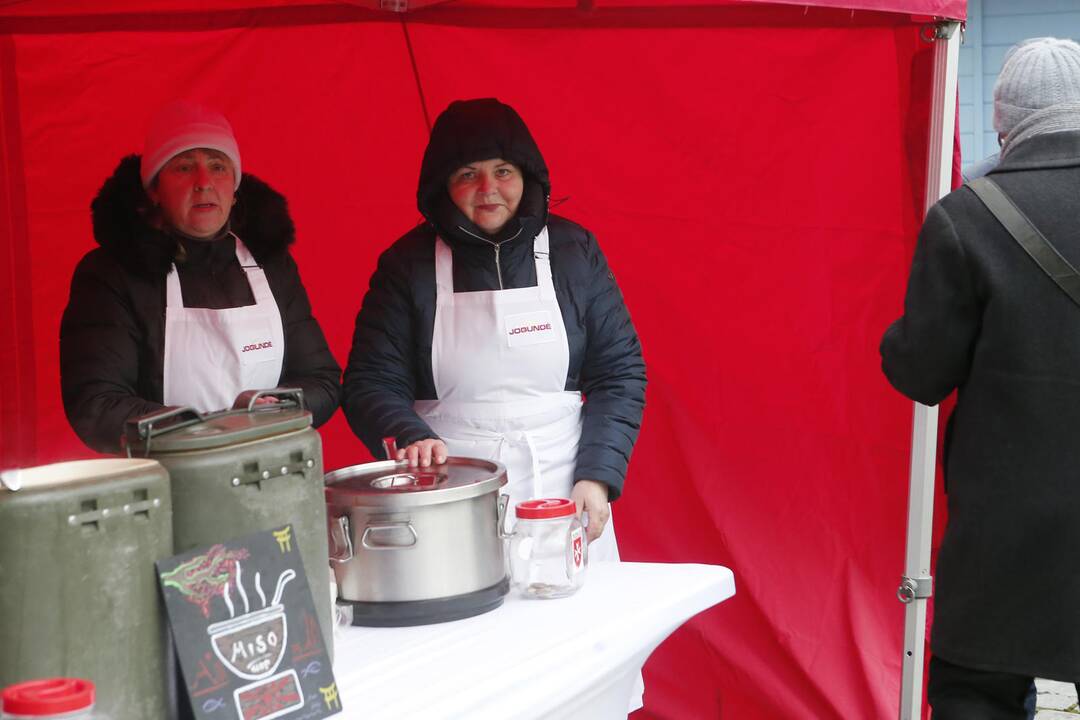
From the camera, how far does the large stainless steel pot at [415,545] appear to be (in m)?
1.82

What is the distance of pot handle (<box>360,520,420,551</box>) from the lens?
71.6 inches

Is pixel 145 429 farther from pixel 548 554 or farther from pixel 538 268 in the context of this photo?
pixel 538 268

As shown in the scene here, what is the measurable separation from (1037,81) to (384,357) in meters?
1.41

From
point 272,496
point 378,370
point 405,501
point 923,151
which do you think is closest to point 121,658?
point 272,496

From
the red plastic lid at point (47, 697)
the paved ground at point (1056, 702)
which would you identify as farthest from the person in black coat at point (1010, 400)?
the paved ground at point (1056, 702)

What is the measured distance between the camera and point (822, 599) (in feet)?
11.4

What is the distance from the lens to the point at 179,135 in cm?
263

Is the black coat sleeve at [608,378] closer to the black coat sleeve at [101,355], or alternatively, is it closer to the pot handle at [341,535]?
the pot handle at [341,535]

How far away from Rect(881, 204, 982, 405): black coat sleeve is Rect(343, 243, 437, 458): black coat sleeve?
3.13 ft

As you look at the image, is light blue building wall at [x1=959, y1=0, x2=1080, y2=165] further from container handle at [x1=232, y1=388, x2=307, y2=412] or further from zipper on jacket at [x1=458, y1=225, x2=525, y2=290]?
container handle at [x1=232, y1=388, x2=307, y2=412]

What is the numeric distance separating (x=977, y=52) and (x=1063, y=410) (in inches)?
249

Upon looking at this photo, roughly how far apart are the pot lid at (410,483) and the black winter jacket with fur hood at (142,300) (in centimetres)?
58

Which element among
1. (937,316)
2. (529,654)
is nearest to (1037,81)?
(937,316)

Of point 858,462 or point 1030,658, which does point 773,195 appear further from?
point 1030,658
